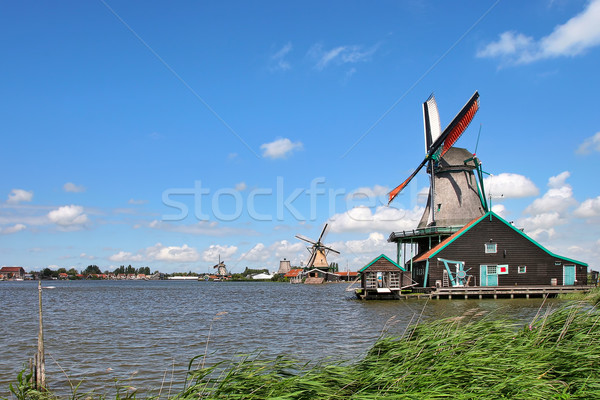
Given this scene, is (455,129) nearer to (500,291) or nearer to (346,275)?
(500,291)

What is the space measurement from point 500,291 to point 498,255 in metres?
2.93

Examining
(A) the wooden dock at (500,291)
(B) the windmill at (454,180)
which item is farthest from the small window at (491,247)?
(B) the windmill at (454,180)

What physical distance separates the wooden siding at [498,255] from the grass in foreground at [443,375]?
92.3 ft

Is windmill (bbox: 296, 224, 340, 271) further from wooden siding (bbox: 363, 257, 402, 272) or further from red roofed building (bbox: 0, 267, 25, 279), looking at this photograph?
red roofed building (bbox: 0, 267, 25, 279)

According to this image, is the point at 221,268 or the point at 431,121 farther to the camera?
the point at 221,268

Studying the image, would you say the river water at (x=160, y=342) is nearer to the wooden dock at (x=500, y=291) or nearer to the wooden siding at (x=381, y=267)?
the wooden siding at (x=381, y=267)

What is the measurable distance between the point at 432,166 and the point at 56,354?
35.6 m

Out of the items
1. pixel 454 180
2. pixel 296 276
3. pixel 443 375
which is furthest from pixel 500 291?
pixel 296 276

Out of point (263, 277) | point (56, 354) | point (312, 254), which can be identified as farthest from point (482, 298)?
point (263, 277)

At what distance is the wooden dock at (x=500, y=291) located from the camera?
1326 inches

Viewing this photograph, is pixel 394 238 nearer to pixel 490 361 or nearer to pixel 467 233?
pixel 467 233

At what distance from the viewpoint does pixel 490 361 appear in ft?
22.6

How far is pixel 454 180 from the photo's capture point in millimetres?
42844

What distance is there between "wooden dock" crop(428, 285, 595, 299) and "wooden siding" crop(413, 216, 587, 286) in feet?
4.38
